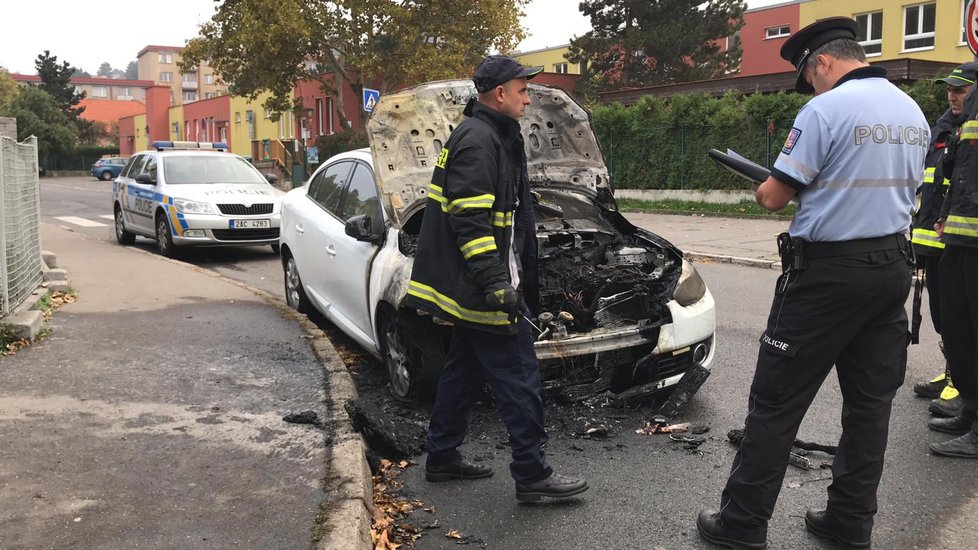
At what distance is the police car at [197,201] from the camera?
12102 mm

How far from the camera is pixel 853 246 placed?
3.15 m

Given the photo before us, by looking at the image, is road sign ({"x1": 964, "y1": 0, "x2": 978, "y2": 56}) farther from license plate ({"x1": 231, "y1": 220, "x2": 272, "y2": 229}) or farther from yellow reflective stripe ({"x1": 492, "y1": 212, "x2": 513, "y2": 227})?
license plate ({"x1": 231, "y1": 220, "x2": 272, "y2": 229})

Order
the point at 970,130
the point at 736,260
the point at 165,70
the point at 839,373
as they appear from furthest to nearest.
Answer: the point at 165,70 < the point at 736,260 < the point at 970,130 < the point at 839,373

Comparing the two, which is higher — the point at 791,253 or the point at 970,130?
the point at 970,130

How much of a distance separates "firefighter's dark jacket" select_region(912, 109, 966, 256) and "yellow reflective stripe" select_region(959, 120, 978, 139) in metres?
0.57

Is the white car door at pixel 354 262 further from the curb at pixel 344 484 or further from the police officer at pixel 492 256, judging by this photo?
the police officer at pixel 492 256

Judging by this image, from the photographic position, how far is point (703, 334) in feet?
16.9

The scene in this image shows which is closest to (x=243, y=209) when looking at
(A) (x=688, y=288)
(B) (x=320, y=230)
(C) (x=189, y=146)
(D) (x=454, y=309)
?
(C) (x=189, y=146)

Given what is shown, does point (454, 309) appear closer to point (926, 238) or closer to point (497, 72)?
point (497, 72)

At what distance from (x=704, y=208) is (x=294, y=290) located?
13.0 metres

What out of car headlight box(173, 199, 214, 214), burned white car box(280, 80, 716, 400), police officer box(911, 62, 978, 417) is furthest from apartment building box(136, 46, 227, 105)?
police officer box(911, 62, 978, 417)

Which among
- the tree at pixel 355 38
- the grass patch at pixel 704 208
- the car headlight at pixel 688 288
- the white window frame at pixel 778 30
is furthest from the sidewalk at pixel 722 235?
the white window frame at pixel 778 30

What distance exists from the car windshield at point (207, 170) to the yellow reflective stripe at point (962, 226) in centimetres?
1091

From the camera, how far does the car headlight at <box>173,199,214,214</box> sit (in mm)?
12078
